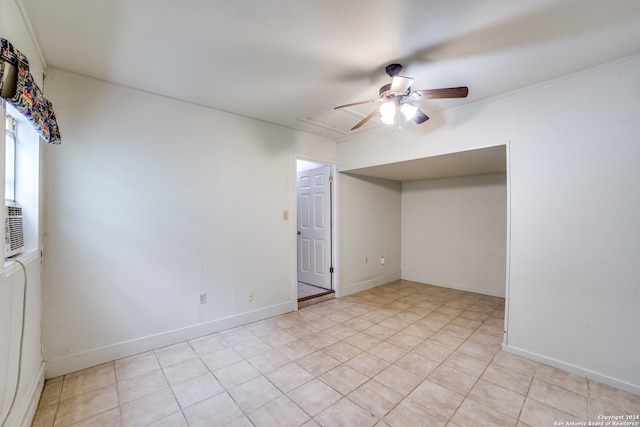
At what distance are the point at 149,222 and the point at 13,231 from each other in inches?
36.7

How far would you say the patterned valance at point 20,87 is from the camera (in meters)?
1.21

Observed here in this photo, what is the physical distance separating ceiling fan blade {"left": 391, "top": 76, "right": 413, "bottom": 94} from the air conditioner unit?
2.55m

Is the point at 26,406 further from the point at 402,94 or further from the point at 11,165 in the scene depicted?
the point at 402,94

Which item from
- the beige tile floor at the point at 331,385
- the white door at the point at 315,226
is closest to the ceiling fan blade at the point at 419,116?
the white door at the point at 315,226

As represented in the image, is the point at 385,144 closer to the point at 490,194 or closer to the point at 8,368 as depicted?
the point at 490,194

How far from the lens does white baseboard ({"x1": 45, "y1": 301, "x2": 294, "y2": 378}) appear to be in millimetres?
2142

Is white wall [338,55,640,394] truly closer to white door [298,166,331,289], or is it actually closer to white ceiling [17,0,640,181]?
white ceiling [17,0,640,181]

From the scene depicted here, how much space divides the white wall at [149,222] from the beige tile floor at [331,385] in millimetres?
311

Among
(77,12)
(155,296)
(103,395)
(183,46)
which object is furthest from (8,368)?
(183,46)

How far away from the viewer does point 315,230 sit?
14.8 ft

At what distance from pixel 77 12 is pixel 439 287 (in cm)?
528

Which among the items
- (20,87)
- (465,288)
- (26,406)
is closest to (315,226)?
(465,288)

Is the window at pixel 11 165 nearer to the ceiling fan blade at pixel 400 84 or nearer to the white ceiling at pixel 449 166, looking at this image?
the ceiling fan blade at pixel 400 84

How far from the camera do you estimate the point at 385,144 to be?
354cm
